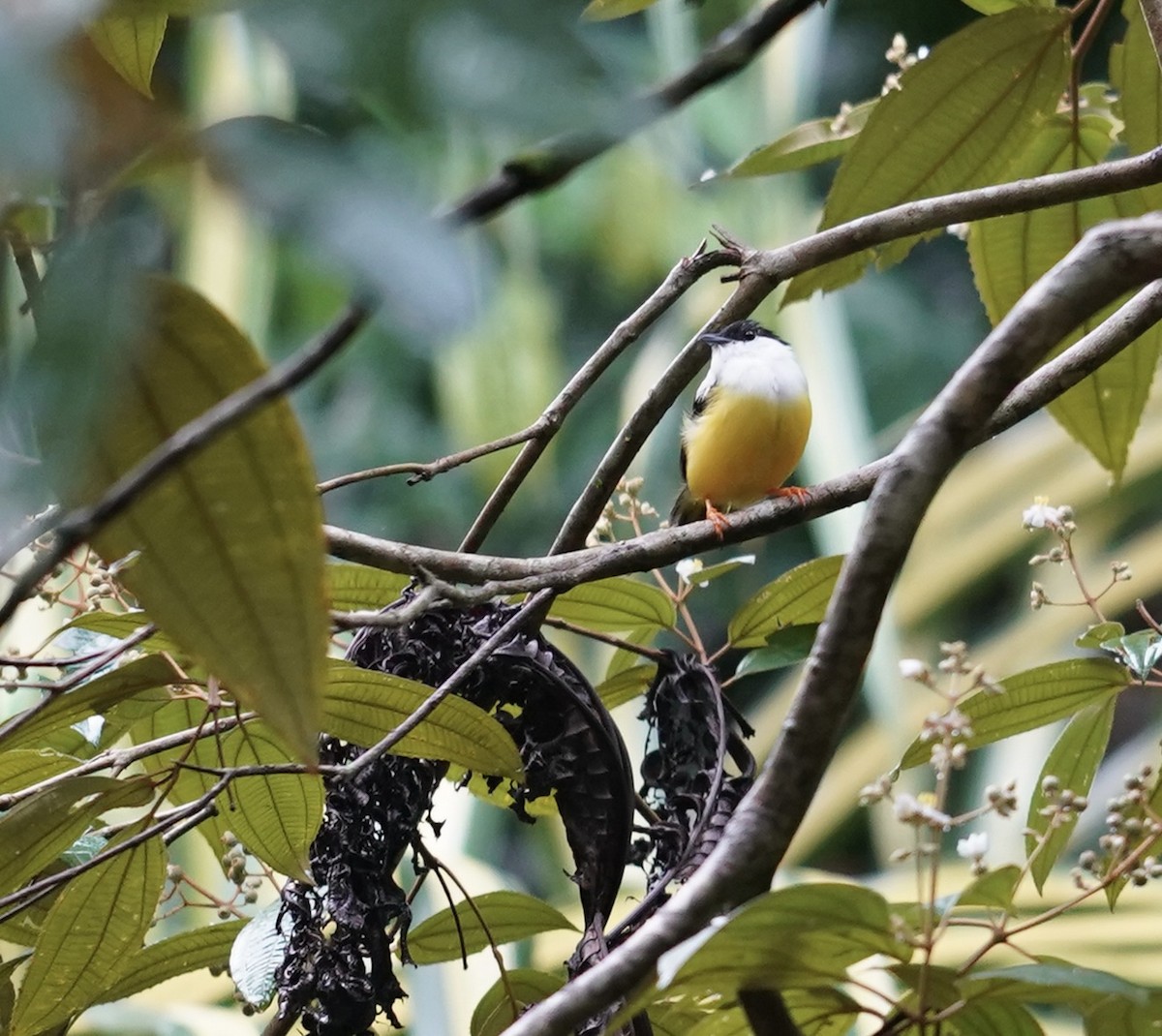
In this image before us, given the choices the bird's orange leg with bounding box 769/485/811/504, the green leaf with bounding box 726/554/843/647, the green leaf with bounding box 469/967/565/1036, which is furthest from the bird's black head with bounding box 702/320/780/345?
the green leaf with bounding box 469/967/565/1036

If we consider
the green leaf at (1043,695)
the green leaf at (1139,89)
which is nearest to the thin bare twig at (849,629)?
the green leaf at (1043,695)

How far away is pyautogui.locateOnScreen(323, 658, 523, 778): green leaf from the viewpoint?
2.92 ft

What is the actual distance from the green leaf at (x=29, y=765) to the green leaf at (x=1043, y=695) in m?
0.64

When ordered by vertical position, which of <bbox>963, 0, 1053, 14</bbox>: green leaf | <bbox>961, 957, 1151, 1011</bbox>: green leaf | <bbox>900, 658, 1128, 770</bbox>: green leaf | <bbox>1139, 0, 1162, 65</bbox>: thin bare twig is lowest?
<bbox>961, 957, 1151, 1011</bbox>: green leaf

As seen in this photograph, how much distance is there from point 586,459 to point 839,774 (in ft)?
5.89

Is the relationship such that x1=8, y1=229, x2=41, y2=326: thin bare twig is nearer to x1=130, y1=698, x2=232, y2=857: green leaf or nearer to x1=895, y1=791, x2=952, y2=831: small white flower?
x1=895, y1=791, x2=952, y2=831: small white flower

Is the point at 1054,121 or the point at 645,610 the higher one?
the point at 1054,121

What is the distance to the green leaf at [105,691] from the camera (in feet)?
2.85

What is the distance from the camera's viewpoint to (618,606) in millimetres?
1127

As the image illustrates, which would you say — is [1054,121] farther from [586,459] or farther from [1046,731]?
[586,459]

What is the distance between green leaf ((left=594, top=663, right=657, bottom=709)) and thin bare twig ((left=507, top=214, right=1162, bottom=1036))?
1.71 ft

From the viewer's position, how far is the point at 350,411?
5.12 metres

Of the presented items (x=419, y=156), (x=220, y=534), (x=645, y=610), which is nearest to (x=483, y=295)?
(x=419, y=156)

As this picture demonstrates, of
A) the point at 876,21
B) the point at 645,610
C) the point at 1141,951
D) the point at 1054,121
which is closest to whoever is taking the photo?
the point at 645,610
